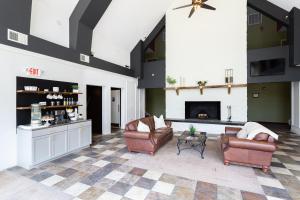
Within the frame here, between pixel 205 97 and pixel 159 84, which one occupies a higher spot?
pixel 159 84

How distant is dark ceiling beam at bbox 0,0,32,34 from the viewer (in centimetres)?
336

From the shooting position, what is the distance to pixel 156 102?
12258 mm

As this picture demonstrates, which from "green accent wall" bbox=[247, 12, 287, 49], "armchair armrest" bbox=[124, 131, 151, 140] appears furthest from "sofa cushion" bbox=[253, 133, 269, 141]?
"green accent wall" bbox=[247, 12, 287, 49]

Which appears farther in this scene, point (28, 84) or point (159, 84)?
point (159, 84)

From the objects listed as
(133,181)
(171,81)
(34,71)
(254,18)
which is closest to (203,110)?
(171,81)

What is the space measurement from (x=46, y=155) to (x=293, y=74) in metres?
8.57

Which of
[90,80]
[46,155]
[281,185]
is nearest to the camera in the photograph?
[281,185]

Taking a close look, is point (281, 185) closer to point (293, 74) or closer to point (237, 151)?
point (237, 151)

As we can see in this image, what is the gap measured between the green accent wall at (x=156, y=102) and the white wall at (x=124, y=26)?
4415mm

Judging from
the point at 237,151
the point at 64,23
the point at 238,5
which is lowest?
the point at 237,151

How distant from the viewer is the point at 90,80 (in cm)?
590

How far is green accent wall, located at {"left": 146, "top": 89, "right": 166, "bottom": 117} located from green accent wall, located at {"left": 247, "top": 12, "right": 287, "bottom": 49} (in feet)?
21.3

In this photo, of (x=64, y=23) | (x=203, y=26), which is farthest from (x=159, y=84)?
(x=64, y=23)

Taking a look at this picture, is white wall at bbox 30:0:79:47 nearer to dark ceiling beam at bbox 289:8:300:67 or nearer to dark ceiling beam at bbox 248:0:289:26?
dark ceiling beam at bbox 248:0:289:26
